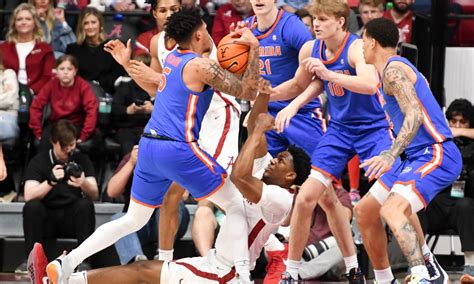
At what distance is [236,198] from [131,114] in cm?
379

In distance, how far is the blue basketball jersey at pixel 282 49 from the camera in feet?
30.9

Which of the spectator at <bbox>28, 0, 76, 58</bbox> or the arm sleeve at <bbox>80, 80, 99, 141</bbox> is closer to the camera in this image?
the arm sleeve at <bbox>80, 80, 99, 141</bbox>

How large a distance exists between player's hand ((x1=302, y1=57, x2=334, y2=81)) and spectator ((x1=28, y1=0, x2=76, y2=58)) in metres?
4.67

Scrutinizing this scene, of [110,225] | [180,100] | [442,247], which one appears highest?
[180,100]

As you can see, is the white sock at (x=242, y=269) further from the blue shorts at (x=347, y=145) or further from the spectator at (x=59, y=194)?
the spectator at (x=59, y=194)

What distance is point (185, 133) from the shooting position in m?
8.12

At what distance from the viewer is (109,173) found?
11938 millimetres

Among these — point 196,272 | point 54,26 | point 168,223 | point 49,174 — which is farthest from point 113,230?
point 54,26

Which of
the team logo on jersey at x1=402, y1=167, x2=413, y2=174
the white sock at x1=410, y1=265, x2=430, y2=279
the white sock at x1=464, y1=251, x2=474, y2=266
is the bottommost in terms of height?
the white sock at x1=464, y1=251, x2=474, y2=266

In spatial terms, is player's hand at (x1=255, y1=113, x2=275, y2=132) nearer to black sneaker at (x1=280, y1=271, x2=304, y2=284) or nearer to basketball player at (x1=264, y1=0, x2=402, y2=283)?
basketball player at (x1=264, y1=0, x2=402, y2=283)

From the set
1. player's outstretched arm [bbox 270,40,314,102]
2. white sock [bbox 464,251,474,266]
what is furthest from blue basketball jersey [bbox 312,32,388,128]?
white sock [bbox 464,251,474,266]

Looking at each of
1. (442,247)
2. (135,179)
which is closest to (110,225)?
(135,179)

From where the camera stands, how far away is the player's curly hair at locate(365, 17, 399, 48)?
8.22 meters

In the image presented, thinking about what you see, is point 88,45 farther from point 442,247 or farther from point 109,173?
point 442,247
